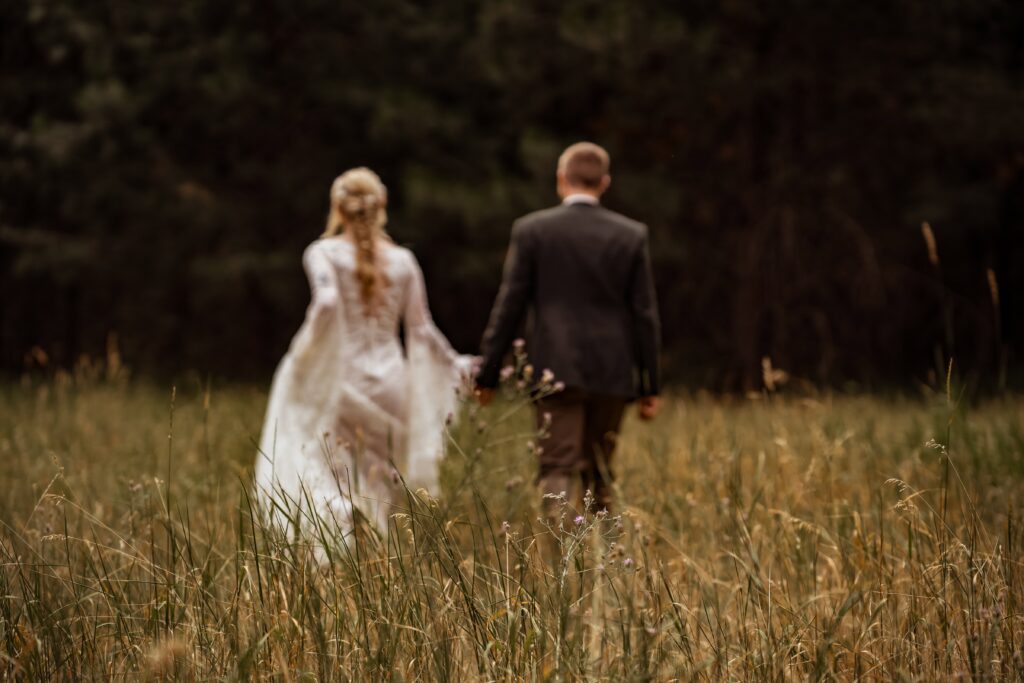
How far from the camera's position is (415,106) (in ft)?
44.0

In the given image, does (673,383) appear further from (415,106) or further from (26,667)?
(26,667)

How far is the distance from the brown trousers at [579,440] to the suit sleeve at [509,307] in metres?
0.31

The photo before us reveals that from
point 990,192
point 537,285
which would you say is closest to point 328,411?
point 537,285

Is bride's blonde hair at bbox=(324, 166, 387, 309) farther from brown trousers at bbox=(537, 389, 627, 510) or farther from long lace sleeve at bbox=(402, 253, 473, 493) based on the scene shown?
brown trousers at bbox=(537, 389, 627, 510)

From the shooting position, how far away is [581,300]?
190 inches

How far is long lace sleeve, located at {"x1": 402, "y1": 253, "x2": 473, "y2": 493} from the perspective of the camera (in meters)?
5.15

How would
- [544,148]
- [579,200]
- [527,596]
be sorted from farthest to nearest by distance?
[544,148] → [579,200] → [527,596]

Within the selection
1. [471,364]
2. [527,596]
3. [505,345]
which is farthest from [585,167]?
[527,596]

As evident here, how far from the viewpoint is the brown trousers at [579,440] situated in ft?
15.4

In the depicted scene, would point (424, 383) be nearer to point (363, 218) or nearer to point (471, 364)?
point (471, 364)

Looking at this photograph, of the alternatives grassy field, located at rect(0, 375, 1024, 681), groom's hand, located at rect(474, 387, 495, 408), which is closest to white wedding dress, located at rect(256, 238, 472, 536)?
groom's hand, located at rect(474, 387, 495, 408)

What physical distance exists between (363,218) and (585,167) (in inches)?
46.8

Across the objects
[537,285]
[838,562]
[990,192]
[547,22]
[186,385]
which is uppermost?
[547,22]

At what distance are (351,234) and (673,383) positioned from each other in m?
9.85
